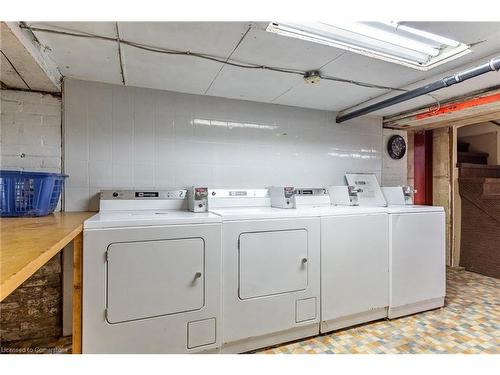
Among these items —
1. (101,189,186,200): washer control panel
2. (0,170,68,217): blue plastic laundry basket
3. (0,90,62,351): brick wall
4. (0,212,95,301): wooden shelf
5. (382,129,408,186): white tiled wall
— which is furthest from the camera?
(382,129,408,186): white tiled wall

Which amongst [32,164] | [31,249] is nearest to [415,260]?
[31,249]

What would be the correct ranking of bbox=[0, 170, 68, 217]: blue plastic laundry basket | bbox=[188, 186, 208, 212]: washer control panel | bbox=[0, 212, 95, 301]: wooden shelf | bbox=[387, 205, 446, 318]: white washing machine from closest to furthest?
bbox=[0, 212, 95, 301]: wooden shelf < bbox=[0, 170, 68, 217]: blue plastic laundry basket < bbox=[188, 186, 208, 212]: washer control panel < bbox=[387, 205, 446, 318]: white washing machine

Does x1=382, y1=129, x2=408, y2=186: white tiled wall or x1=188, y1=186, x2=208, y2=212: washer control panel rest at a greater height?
x1=382, y1=129, x2=408, y2=186: white tiled wall

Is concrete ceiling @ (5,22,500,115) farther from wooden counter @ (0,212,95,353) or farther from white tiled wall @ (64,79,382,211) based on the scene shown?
wooden counter @ (0,212,95,353)

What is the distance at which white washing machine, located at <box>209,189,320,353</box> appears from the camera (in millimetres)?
2105

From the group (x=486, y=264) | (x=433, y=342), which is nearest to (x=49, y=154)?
(x=433, y=342)

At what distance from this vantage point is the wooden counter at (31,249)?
32.1 inches

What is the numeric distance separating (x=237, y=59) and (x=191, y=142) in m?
1.03

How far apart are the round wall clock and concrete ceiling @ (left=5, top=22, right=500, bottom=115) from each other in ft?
2.86

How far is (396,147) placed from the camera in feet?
12.7

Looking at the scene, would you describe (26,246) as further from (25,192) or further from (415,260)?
(415,260)

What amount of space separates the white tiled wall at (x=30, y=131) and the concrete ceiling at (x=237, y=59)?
14.1 inches

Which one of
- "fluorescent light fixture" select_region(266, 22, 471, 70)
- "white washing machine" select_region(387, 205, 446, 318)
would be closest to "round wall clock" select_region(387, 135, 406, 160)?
"white washing machine" select_region(387, 205, 446, 318)

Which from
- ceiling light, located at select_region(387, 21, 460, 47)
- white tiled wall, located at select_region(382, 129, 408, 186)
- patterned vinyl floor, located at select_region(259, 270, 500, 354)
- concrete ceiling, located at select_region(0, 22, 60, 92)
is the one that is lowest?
patterned vinyl floor, located at select_region(259, 270, 500, 354)
